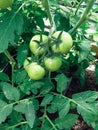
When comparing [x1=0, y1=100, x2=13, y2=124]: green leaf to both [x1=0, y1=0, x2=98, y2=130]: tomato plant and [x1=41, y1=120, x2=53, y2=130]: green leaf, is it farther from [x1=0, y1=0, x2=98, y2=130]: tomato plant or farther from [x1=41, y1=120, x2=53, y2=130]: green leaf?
[x1=41, y1=120, x2=53, y2=130]: green leaf

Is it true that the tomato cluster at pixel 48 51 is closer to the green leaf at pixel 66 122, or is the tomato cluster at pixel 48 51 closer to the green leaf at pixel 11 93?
the green leaf at pixel 11 93

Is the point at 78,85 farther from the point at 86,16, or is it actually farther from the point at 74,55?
the point at 86,16

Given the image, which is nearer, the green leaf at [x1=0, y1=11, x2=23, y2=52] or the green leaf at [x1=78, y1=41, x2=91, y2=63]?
the green leaf at [x1=0, y1=11, x2=23, y2=52]

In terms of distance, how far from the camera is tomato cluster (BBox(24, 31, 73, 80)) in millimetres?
1508

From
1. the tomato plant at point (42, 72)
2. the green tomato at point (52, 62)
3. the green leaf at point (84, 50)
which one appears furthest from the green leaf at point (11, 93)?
the green leaf at point (84, 50)

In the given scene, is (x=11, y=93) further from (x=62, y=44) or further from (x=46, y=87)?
(x=62, y=44)

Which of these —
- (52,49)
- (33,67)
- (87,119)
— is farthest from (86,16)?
(87,119)

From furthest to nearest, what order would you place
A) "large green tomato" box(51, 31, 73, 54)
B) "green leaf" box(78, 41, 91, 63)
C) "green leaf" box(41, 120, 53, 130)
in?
1. "green leaf" box(78, 41, 91, 63)
2. "green leaf" box(41, 120, 53, 130)
3. "large green tomato" box(51, 31, 73, 54)

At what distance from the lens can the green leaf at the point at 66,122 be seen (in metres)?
1.68

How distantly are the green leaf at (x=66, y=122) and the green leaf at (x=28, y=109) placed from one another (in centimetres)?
16

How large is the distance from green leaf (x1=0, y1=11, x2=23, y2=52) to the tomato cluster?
0.40 feet

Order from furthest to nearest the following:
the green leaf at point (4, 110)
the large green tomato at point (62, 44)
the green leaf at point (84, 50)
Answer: the green leaf at point (84, 50) < the green leaf at point (4, 110) < the large green tomato at point (62, 44)

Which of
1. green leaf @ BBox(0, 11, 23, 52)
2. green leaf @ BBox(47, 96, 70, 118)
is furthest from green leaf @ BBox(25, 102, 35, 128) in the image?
green leaf @ BBox(0, 11, 23, 52)

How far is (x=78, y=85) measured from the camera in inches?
91.9
